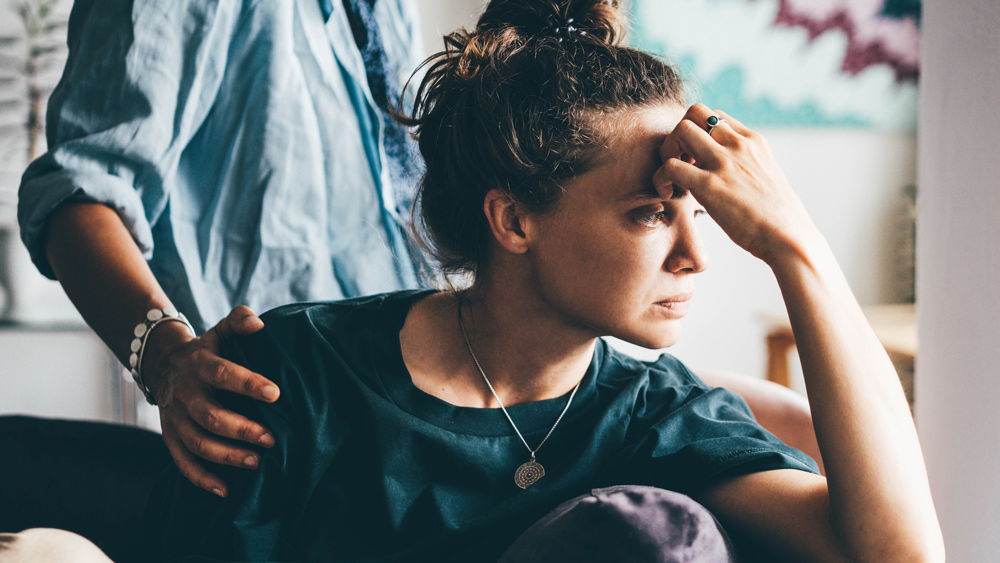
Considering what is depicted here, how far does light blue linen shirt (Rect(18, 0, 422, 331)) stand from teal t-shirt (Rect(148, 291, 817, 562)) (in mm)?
402

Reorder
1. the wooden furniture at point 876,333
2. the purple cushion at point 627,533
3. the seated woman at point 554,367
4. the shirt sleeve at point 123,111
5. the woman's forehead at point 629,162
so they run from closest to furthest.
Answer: the purple cushion at point 627,533 < the seated woman at point 554,367 < the woman's forehead at point 629,162 < the shirt sleeve at point 123,111 < the wooden furniture at point 876,333

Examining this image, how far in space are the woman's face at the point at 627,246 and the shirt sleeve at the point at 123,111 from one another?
71 centimetres

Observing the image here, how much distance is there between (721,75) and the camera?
2.80 m

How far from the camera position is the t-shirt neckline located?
35.9 inches

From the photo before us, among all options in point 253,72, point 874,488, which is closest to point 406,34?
point 253,72

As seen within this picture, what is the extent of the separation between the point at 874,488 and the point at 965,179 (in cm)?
55

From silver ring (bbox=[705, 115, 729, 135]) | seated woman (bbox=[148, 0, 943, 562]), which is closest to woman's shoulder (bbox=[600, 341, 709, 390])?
seated woman (bbox=[148, 0, 943, 562])

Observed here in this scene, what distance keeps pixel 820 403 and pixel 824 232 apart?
2375mm

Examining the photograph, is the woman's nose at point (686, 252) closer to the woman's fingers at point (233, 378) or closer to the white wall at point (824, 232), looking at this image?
the woman's fingers at point (233, 378)

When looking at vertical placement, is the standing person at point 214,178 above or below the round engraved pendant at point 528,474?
above

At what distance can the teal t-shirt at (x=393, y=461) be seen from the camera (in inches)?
33.4

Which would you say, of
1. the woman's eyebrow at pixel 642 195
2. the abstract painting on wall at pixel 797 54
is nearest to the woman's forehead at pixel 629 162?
the woman's eyebrow at pixel 642 195

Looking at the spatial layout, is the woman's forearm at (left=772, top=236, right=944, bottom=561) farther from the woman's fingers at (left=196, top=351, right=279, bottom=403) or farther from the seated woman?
the woman's fingers at (left=196, top=351, right=279, bottom=403)

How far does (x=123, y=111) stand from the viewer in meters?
1.15
